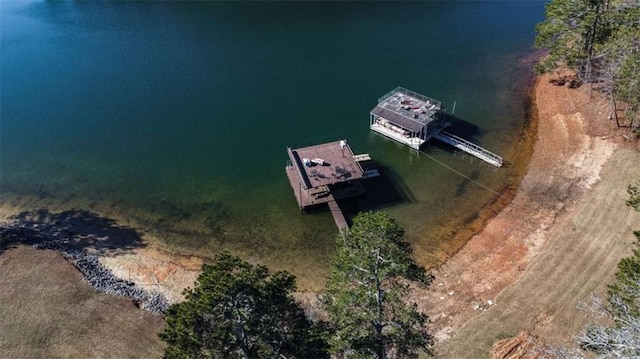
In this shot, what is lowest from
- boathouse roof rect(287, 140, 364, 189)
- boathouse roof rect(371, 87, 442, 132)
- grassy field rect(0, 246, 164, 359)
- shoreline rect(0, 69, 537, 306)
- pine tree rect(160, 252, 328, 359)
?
shoreline rect(0, 69, 537, 306)

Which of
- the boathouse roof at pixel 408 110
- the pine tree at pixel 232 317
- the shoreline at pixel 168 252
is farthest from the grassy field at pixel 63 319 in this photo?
the boathouse roof at pixel 408 110

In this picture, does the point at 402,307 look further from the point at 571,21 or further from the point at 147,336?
the point at 571,21

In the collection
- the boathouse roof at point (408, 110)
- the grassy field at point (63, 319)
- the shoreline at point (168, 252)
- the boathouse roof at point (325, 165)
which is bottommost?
the shoreline at point (168, 252)

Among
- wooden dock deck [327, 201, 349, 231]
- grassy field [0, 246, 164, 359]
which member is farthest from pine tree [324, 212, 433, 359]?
wooden dock deck [327, 201, 349, 231]

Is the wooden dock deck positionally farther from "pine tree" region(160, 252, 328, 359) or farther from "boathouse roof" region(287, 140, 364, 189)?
"pine tree" region(160, 252, 328, 359)

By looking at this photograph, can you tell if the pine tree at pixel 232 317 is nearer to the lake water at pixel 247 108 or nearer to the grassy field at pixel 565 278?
the grassy field at pixel 565 278
